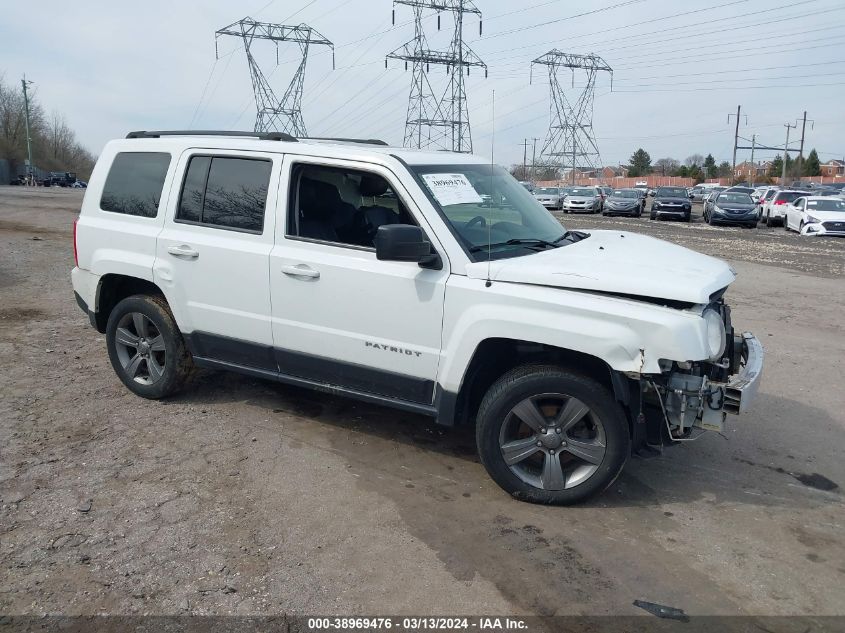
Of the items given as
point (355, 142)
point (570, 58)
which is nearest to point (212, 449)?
point (355, 142)

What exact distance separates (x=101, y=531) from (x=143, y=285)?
243 cm

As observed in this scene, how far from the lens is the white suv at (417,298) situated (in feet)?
12.5

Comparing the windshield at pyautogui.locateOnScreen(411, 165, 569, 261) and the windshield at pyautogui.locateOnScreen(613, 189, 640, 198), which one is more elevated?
the windshield at pyautogui.locateOnScreen(411, 165, 569, 261)

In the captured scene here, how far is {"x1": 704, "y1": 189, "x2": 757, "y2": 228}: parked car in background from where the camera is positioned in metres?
27.5

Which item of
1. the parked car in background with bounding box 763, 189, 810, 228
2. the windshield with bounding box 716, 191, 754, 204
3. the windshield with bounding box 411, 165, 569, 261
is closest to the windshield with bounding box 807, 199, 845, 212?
the parked car in background with bounding box 763, 189, 810, 228

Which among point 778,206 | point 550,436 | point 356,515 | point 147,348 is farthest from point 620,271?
point 778,206

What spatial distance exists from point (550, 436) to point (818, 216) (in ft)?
77.6

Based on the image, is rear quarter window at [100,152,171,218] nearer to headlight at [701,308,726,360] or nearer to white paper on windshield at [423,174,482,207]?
white paper on windshield at [423,174,482,207]

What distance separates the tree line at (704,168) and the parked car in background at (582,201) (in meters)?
60.8

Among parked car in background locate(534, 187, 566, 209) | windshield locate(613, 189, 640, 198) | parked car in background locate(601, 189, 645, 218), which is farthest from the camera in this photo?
parked car in background locate(534, 187, 566, 209)

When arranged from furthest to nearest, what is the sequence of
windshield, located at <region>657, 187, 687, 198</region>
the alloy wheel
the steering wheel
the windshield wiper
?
windshield, located at <region>657, 187, 687, 198</region>
the alloy wheel
the steering wheel
the windshield wiper

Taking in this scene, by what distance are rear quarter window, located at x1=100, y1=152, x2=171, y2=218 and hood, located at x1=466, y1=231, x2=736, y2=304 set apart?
2.69m

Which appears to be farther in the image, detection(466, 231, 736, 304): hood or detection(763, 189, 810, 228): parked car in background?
detection(763, 189, 810, 228): parked car in background

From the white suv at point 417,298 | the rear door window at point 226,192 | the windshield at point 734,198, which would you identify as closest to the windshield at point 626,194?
the windshield at point 734,198
